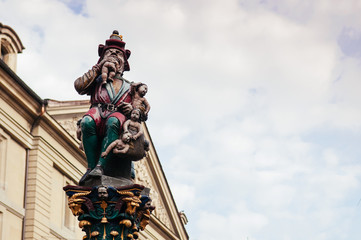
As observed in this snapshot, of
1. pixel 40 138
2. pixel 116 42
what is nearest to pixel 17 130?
pixel 40 138

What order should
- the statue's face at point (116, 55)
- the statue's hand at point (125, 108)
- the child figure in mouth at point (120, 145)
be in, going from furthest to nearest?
1. the statue's face at point (116, 55)
2. the statue's hand at point (125, 108)
3. the child figure in mouth at point (120, 145)

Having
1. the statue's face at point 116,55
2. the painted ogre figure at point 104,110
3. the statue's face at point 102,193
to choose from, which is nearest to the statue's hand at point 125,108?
the painted ogre figure at point 104,110

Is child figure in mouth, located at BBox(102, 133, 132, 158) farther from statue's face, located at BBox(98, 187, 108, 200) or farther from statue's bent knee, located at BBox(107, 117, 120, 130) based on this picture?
statue's face, located at BBox(98, 187, 108, 200)

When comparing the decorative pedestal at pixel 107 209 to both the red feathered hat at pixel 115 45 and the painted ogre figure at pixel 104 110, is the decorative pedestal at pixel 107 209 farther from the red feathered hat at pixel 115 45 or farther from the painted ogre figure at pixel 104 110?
the red feathered hat at pixel 115 45

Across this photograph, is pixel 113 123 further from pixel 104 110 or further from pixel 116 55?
pixel 116 55

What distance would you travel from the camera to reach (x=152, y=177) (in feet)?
150

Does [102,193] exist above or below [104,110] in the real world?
below

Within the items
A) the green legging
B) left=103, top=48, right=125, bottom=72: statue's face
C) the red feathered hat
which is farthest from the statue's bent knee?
the red feathered hat

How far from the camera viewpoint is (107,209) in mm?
7465

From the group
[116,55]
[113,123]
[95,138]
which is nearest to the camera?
[113,123]

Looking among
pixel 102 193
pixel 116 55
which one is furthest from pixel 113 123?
pixel 116 55

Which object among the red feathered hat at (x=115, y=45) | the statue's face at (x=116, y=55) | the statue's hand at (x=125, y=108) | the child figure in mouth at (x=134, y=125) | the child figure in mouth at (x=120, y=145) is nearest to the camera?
the child figure in mouth at (x=120, y=145)

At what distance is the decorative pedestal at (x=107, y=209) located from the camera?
741 centimetres

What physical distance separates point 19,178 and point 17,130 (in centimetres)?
198
